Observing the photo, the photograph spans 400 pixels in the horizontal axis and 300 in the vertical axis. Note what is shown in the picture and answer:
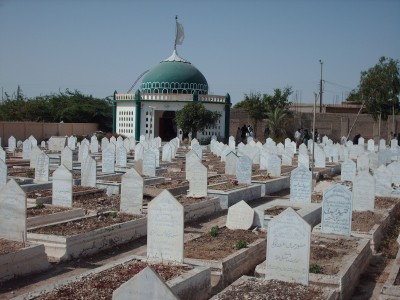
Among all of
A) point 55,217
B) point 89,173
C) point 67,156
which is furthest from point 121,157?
point 55,217

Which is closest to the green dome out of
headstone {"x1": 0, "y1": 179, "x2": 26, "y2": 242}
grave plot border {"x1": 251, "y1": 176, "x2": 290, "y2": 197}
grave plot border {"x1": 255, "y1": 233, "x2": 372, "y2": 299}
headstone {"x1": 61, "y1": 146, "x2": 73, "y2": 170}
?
headstone {"x1": 61, "y1": 146, "x2": 73, "y2": 170}

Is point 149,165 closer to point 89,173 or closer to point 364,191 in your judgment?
point 89,173

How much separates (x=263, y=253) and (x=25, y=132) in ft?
91.0

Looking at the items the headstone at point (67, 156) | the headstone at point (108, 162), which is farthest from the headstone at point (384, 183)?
the headstone at point (67, 156)

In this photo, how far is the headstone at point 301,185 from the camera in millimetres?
12544

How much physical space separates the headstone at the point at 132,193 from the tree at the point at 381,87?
34.0 metres

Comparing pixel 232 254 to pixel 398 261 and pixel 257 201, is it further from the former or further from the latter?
pixel 257 201

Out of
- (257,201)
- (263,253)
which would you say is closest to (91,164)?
(257,201)

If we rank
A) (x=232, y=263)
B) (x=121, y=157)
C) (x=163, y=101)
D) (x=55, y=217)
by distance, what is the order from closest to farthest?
(x=232, y=263)
(x=55, y=217)
(x=121, y=157)
(x=163, y=101)

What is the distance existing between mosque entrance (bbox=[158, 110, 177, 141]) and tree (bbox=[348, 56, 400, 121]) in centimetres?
1468

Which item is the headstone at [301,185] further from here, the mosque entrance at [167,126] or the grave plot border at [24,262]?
the mosque entrance at [167,126]

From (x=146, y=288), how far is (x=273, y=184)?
39.7 ft

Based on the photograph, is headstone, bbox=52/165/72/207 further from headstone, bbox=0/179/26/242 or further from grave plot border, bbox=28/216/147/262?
headstone, bbox=0/179/26/242

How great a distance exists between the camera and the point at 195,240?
8953 mm
